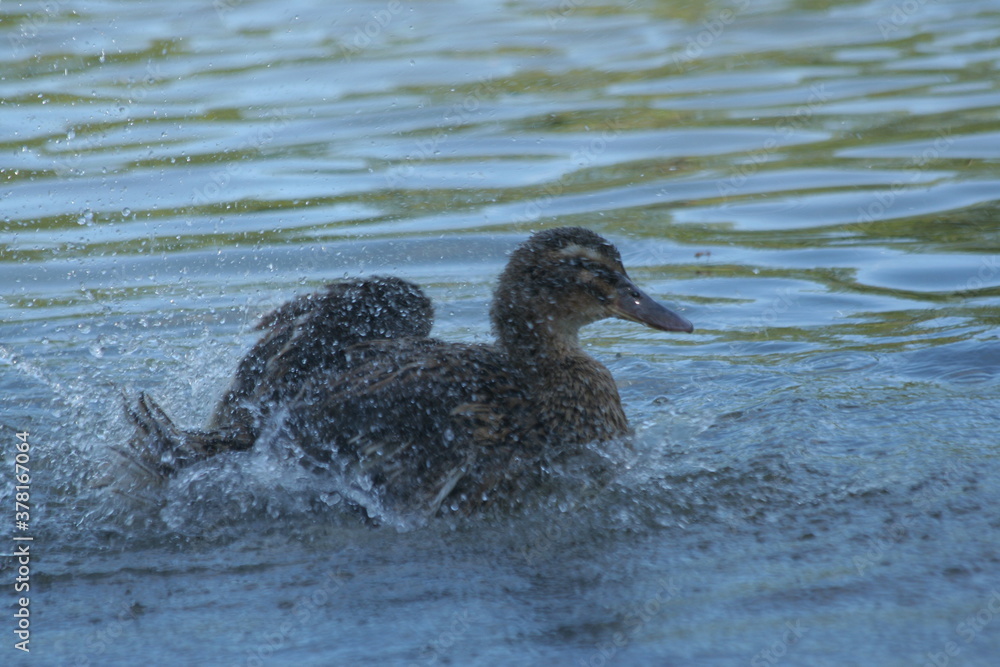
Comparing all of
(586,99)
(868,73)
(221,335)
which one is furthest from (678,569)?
(868,73)

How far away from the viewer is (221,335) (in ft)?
25.3

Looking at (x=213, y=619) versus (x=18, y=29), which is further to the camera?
(x=18, y=29)

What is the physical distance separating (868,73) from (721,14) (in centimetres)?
317

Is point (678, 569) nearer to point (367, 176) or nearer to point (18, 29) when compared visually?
point (367, 176)
